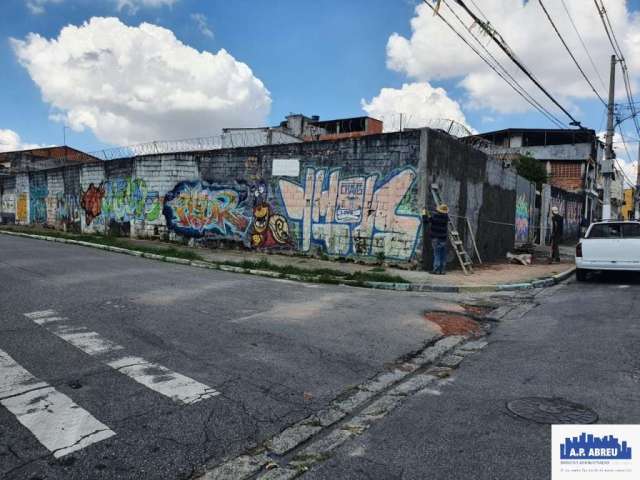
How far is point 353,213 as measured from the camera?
45.5 feet

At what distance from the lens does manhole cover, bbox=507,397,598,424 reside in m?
3.87

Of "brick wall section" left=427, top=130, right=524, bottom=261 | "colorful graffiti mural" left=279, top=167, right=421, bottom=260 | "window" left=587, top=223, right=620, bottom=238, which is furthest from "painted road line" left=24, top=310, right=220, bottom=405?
"window" left=587, top=223, right=620, bottom=238

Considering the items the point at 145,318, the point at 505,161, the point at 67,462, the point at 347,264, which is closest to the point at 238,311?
the point at 145,318

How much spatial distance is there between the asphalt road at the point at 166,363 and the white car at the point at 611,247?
484 cm

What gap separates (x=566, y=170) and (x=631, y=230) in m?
36.7

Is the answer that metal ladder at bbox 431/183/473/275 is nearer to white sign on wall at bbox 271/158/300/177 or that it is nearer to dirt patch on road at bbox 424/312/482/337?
white sign on wall at bbox 271/158/300/177

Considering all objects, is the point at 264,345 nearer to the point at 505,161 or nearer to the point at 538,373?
the point at 538,373

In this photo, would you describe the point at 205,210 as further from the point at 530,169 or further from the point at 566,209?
the point at 530,169

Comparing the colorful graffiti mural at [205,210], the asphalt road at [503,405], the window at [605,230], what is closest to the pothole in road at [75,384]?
→ the asphalt road at [503,405]

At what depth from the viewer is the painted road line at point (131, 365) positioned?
4312mm

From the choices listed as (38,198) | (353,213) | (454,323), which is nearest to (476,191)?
(353,213)

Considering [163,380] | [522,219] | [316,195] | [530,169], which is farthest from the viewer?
[530,169]

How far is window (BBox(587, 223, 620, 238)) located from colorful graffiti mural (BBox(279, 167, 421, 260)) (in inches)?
166

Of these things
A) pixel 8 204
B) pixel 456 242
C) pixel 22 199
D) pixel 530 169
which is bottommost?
pixel 456 242
